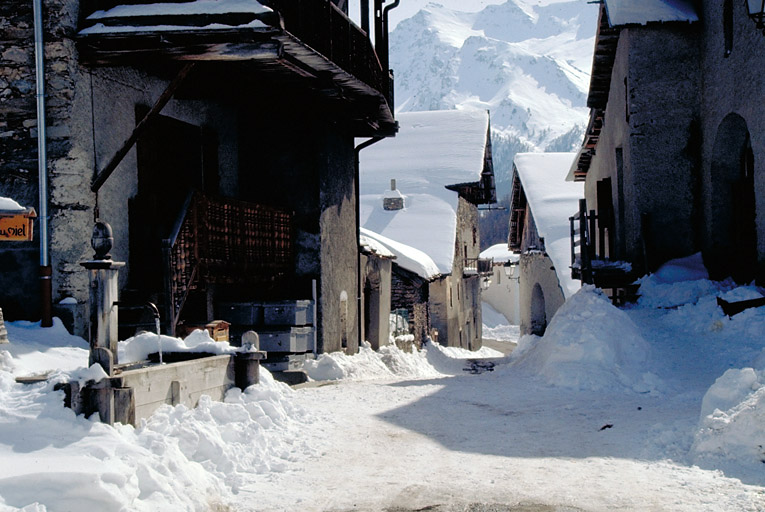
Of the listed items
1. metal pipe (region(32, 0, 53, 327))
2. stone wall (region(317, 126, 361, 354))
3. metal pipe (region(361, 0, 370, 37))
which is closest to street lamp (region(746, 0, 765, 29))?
metal pipe (region(361, 0, 370, 37))

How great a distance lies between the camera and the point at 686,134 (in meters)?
15.8

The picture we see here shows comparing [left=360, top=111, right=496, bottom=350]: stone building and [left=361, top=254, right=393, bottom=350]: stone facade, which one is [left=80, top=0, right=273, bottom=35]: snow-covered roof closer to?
[left=361, top=254, right=393, bottom=350]: stone facade

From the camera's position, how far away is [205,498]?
5.41 metres

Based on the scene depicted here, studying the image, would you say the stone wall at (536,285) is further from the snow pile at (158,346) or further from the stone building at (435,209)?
the snow pile at (158,346)

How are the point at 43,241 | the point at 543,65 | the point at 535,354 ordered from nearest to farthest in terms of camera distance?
the point at 43,241, the point at 535,354, the point at 543,65

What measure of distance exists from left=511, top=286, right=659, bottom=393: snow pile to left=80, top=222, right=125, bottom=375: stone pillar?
633cm

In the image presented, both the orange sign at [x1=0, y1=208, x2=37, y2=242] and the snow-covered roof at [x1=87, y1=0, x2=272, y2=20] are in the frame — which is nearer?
the orange sign at [x1=0, y1=208, x2=37, y2=242]

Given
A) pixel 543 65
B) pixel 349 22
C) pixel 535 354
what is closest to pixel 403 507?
pixel 535 354

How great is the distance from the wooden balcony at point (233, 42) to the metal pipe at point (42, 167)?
482mm

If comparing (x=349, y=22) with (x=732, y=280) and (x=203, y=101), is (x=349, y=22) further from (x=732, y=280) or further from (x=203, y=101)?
(x=732, y=280)

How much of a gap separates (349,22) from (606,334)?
628 centimetres

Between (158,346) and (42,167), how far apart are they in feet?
10.7

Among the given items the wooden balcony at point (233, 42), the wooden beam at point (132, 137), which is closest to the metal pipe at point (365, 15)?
the wooden balcony at point (233, 42)

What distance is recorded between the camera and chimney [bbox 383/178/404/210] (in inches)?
1148
